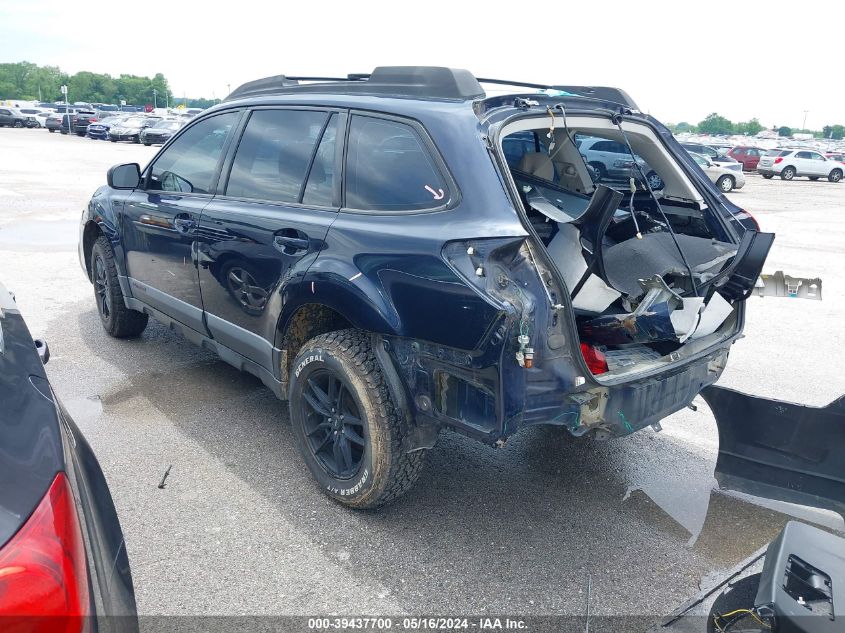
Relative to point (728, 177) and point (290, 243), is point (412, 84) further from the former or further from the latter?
point (728, 177)

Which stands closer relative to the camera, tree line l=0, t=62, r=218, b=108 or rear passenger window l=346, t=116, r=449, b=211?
rear passenger window l=346, t=116, r=449, b=211

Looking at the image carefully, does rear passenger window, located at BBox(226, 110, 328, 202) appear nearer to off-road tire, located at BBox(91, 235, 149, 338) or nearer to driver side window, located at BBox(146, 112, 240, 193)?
driver side window, located at BBox(146, 112, 240, 193)

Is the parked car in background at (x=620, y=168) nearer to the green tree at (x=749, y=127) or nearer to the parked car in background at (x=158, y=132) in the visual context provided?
the parked car in background at (x=158, y=132)

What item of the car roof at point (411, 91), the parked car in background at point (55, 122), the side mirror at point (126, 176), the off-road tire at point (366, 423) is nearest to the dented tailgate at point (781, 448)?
the off-road tire at point (366, 423)

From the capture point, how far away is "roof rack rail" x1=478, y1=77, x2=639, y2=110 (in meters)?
3.80

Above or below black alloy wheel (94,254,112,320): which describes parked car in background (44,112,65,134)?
above

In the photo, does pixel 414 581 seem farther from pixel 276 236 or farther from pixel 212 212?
pixel 212 212

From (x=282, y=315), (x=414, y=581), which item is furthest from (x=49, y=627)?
(x=282, y=315)

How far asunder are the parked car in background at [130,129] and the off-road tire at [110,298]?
3444 centimetres

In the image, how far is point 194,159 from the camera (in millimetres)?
4414

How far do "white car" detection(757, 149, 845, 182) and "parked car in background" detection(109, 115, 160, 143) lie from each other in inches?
1222

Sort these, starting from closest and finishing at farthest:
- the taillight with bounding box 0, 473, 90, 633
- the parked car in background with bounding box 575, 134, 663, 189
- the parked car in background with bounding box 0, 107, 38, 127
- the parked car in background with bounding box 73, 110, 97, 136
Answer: the taillight with bounding box 0, 473, 90, 633, the parked car in background with bounding box 575, 134, 663, 189, the parked car in background with bounding box 73, 110, 97, 136, the parked car in background with bounding box 0, 107, 38, 127

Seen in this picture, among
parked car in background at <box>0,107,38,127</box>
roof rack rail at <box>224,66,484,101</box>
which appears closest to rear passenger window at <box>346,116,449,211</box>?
roof rack rail at <box>224,66,484,101</box>

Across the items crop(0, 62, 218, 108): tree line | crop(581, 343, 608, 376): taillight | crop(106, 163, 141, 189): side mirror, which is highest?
crop(0, 62, 218, 108): tree line
